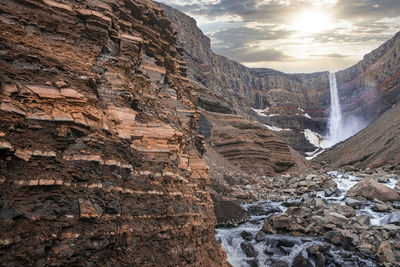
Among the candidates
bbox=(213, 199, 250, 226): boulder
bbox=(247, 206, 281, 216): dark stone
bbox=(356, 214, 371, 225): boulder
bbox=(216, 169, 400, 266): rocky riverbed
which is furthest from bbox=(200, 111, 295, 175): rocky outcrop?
bbox=(356, 214, 371, 225): boulder

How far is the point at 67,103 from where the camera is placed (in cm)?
610

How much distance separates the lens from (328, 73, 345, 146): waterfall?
100 metres

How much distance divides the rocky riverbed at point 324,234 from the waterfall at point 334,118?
3313 inches

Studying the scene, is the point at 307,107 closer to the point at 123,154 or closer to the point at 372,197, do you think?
the point at 372,197

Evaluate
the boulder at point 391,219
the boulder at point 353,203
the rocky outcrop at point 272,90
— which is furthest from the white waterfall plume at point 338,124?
the boulder at point 391,219

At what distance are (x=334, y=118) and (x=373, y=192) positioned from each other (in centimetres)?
9333

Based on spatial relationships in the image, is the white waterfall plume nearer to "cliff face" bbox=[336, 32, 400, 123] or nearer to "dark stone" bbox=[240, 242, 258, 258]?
"cliff face" bbox=[336, 32, 400, 123]

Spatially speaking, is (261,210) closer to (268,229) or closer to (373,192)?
(268,229)

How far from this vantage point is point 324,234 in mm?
14852

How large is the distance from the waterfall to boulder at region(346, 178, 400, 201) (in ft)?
268

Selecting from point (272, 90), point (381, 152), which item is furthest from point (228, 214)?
point (272, 90)

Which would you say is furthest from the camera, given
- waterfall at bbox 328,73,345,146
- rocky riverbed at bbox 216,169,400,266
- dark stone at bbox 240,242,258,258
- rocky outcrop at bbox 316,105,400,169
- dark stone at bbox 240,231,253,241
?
waterfall at bbox 328,73,345,146

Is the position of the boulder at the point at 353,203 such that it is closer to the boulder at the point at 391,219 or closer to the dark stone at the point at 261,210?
the boulder at the point at 391,219

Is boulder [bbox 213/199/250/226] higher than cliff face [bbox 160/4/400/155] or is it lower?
lower
